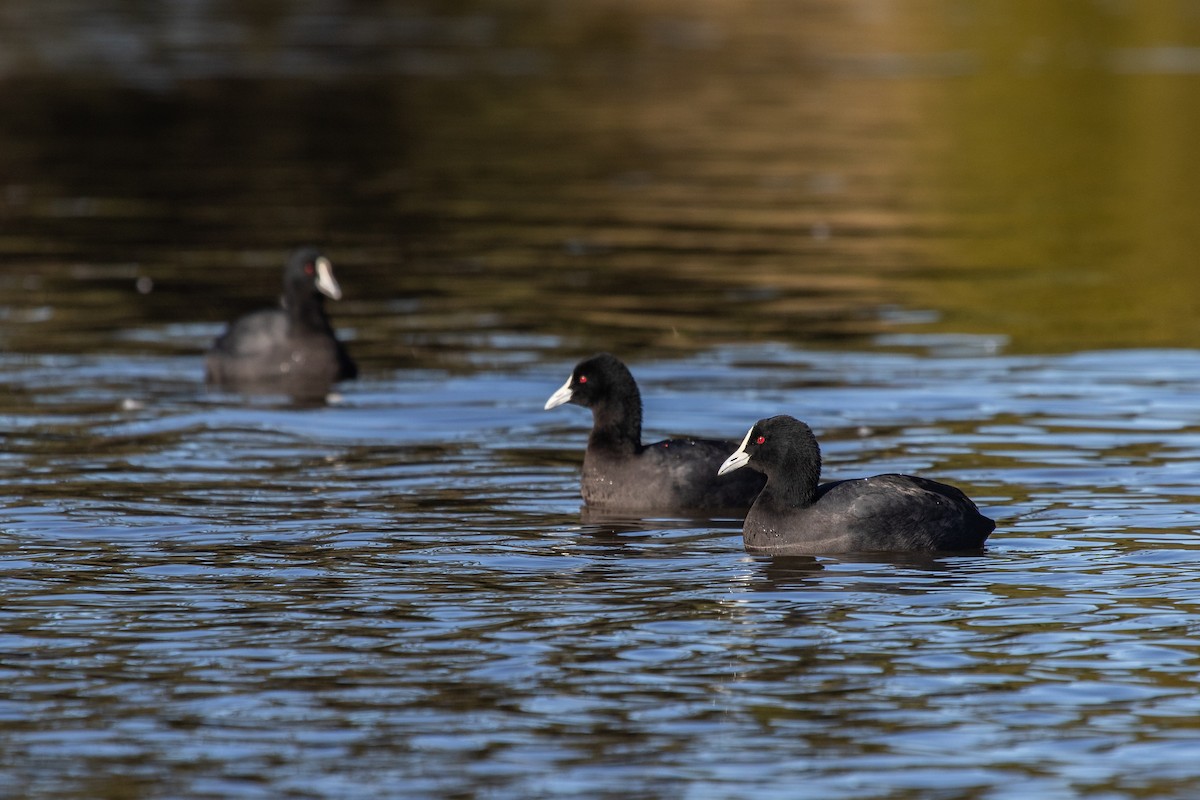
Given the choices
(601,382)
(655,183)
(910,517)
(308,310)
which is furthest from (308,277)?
(655,183)

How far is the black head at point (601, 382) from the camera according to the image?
48.1 ft

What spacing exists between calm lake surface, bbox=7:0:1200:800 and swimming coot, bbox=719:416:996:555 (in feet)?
0.70

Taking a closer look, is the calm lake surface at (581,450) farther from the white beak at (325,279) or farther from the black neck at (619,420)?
the white beak at (325,279)

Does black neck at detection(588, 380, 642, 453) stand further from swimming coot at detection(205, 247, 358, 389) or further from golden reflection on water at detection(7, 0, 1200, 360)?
golden reflection on water at detection(7, 0, 1200, 360)

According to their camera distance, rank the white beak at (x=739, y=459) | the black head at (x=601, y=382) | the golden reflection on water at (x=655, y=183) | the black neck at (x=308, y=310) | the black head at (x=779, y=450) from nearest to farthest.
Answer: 1. the black head at (x=779, y=450)
2. the white beak at (x=739, y=459)
3. the black head at (x=601, y=382)
4. the black neck at (x=308, y=310)
5. the golden reflection on water at (x=655, y=183)

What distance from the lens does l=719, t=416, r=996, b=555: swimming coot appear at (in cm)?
1261

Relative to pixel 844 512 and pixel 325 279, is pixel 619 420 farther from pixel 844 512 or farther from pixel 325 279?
pixel 325 279

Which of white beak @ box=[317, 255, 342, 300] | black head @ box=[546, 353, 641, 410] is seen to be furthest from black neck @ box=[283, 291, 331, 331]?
black head @ box=[546, 353, 641, 410]

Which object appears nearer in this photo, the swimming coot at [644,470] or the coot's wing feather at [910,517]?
the coot's wing feather at [910,517]

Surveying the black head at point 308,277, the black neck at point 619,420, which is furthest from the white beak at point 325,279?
the black neck at point 619,420

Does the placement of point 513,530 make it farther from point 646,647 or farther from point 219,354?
point 219,354

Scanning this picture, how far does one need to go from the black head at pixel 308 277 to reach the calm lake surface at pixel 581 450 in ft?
3.66

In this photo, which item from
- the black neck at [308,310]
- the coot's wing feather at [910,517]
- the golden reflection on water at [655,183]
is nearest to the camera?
the coot's wing feather at [910,517]

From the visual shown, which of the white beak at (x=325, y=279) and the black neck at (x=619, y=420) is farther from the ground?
the white beak at (x=325, y=279)
